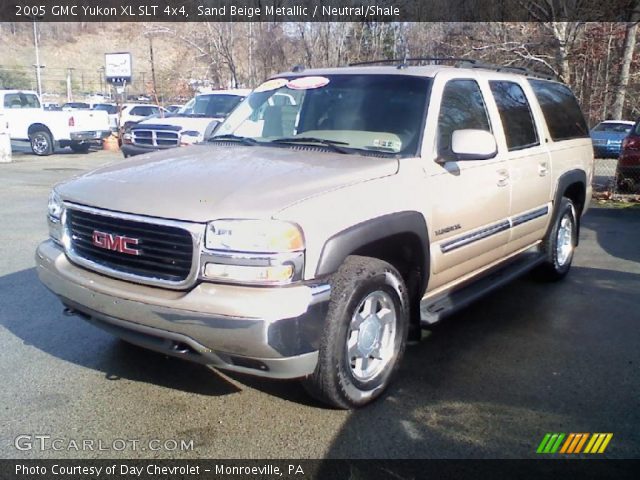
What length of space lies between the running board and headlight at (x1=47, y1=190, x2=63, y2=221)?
2.30 metres

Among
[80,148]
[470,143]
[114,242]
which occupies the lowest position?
[80,148]

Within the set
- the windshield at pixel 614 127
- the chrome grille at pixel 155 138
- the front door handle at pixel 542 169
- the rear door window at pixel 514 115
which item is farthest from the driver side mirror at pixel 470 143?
the windshield at pixel 614 127

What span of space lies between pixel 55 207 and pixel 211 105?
10327mm

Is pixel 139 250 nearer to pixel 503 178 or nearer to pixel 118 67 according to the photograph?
pixel 503 178

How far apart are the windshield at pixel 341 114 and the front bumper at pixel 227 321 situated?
1374 millimetres

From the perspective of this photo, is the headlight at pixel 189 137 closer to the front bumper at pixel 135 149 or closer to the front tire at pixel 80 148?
the front bumper at pixel 135 149

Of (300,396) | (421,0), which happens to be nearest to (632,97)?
(421,0)

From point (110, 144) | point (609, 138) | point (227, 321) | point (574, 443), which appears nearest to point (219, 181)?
point (227, 321)

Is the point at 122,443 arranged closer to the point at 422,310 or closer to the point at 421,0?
the point at 422,310

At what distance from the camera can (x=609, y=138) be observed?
19062 millimetres

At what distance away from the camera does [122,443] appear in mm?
2916

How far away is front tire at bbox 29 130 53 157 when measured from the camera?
19781 mm

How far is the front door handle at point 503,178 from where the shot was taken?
169 inches

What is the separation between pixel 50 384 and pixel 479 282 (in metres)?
3.07
